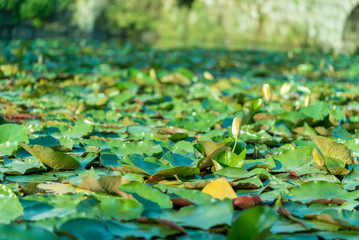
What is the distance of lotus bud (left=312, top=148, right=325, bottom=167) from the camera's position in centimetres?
130

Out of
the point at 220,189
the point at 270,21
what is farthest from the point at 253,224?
the point at 270,21

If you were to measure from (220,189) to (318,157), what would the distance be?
39cm

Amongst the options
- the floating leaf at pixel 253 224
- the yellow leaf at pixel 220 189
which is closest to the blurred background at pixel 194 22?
the yellow leaf at pixel 220 189

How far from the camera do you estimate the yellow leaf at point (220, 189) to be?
1067mm

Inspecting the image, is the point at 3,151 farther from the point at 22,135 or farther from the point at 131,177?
the point at 131,177

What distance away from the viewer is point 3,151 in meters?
1.40

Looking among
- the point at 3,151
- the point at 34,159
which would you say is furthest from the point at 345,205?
the point at 3,151

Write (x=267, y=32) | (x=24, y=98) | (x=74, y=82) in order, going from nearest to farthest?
1. (x=24, y=98)
2. (x=74, y=82)
3. (x=267, y=32)

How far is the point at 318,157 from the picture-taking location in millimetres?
1308

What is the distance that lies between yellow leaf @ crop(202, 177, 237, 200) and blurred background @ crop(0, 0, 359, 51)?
7360mm

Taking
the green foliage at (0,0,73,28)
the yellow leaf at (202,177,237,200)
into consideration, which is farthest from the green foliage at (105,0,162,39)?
the yellow leaf at (202,177,237,200)

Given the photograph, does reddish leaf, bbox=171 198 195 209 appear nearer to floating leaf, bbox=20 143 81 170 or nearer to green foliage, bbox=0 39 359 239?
green foliage, bbox=0 39 359 239

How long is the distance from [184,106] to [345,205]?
5.17 feet

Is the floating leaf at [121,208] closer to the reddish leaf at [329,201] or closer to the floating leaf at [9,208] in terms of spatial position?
the floating leaf at [9,208]
